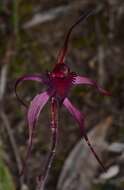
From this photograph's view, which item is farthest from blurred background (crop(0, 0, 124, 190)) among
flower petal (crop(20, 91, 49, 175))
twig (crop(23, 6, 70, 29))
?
flower petal (crop(20, 91, 49, 175))

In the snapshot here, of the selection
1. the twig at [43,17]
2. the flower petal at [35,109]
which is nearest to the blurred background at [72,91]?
the twig at [43,17]

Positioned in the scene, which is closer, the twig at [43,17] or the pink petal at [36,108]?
the pink petal at [36,108]

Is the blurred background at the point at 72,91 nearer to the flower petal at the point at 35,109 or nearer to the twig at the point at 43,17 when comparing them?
the twig at the point at 43,17

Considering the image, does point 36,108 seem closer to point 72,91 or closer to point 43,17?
point 72,91

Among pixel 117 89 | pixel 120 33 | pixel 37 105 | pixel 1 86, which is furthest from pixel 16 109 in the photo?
pixel 37 105

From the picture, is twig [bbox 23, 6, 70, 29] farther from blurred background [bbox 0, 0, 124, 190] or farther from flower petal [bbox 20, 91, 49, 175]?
flower petal [bbox 20, 91, 49, 175]

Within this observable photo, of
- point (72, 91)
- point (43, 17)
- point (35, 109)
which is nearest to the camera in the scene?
point (35, 109)

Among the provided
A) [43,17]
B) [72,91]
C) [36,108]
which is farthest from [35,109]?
[43,17]

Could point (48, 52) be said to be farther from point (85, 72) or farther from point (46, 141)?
point (46, 141)
